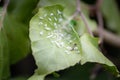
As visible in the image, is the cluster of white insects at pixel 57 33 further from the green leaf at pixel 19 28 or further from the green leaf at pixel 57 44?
the green leaf at pixel 19 28

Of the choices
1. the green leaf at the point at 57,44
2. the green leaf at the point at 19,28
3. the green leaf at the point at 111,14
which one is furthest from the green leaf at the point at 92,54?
the green leaf at the point at 111,14

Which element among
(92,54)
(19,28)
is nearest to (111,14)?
(19,28)

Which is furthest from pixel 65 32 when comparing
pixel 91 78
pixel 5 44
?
pixel 91 78

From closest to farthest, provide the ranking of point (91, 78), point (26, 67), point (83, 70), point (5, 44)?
point (5, 44)
point (91, 78)
point (83, 70)
point (26, 67)

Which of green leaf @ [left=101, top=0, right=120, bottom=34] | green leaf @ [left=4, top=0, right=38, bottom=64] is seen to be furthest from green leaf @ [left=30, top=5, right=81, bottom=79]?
green leaf @ [left=101, top=0, right=120, bottom=34]

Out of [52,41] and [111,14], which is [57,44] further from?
[111,14]

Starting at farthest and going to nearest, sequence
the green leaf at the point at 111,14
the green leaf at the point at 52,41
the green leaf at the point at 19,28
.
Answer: the green leaf at the point at 111,14
the green leaf at the point at 19,28
the green leaf at the point at 52,41

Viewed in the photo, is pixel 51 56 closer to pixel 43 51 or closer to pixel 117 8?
pixel 43 51
